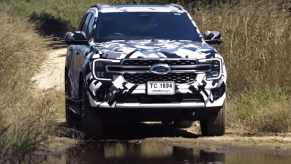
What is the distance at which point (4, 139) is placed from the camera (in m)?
8.56

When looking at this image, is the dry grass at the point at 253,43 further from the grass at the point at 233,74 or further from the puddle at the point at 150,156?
the puddle at the point at 150,156

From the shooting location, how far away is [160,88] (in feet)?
34.7

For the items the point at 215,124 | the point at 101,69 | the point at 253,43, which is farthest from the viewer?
the point at 253,43

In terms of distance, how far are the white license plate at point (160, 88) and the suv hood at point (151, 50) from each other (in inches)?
13.6

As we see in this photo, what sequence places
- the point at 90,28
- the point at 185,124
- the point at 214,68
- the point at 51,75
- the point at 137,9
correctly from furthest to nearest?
1. the point at 51,75
2. the point at 185,124
3. the point at 137,9
4. the point at 90,28
5. the point at 214,68

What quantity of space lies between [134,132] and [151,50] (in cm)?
163

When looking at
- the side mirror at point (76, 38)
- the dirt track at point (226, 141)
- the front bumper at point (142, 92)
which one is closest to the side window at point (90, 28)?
the side mirror at point (76, 38)

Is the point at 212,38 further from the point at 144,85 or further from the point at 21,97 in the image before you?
the point at 21,97

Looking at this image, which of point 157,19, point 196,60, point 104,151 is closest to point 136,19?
point 157,19

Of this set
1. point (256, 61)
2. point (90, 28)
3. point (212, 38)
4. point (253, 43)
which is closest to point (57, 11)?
point (253, 43)

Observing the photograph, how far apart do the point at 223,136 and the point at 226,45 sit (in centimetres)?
508

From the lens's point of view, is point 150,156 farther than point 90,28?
No

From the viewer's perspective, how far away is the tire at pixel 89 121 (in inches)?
423

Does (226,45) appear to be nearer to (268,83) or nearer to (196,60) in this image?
(268,83)
